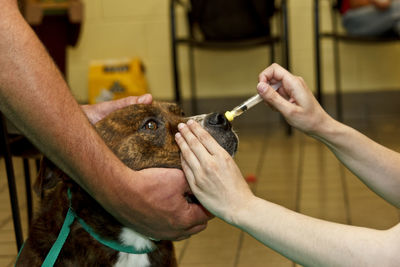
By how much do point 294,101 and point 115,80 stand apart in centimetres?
400

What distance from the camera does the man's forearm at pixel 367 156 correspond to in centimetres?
200

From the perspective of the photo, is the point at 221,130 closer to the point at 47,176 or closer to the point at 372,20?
the point at 47,176

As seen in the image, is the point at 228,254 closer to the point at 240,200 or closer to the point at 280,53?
the point at 240,200

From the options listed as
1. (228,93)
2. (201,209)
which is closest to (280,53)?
(228,93)

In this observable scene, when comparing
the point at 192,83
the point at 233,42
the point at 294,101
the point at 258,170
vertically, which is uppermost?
the point at 294,101

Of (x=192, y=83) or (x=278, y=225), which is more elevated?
(x=278, y=225)

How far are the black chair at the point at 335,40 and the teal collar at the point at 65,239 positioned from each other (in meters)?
3.74

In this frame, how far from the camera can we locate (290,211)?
1.61 meters

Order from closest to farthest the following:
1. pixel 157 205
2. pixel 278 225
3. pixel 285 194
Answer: pixel 278 225, pixel 157 205, pixel 285 194

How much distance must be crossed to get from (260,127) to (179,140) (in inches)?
167

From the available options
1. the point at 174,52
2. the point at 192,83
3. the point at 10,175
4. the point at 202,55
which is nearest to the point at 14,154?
the point at 10,175

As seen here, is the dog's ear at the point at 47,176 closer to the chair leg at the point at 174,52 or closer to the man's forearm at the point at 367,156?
the man's forearm at the point at 367,156

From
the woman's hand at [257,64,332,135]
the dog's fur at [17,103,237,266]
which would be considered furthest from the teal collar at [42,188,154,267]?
the woman's hand at [257,64,332,135]

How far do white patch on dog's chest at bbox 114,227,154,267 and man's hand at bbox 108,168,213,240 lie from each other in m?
0.14
